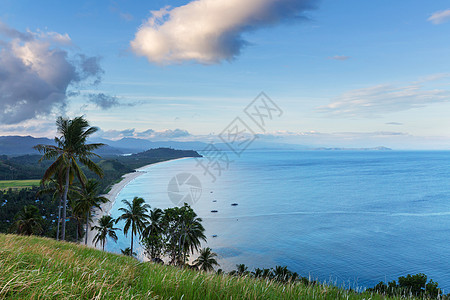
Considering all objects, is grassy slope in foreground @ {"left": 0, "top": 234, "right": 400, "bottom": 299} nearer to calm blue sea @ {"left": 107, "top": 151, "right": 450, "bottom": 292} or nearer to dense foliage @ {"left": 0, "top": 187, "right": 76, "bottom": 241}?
calm blue sea @ {"left": 107, "top": 151, "right": 450, "bottom": 292}

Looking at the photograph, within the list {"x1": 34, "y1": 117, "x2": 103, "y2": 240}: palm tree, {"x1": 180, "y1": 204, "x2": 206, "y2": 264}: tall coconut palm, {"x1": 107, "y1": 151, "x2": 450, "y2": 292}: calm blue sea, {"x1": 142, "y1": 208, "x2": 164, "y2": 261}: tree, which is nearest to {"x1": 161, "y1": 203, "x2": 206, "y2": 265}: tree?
{"x1": 180, "y1": 204, "x2": 206, "y2": 264}: tall coconut palm

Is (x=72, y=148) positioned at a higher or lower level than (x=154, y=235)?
higher

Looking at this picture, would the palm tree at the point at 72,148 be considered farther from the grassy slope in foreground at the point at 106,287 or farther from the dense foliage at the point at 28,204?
the dense foliage at the point at 28,204

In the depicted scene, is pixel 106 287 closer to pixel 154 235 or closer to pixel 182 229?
pixel 182 229

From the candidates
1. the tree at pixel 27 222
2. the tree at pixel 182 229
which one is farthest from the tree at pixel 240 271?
the tree at pixel 27 222

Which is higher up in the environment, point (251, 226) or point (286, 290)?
point (286, 290)

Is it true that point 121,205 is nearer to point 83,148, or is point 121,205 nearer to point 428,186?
point 83,148

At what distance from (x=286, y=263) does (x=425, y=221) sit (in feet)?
169

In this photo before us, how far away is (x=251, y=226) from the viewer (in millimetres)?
69562

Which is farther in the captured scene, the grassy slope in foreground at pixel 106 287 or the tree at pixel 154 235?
the tree at pixel 154 235

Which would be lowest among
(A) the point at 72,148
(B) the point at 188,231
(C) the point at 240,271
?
(C) the point at 240,271

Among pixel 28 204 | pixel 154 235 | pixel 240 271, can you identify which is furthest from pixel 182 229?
pixel 28 204

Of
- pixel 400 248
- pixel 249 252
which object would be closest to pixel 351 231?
pixel 400 248

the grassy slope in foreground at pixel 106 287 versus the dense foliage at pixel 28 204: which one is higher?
the grassy slope in foreground at pixel 106 287
